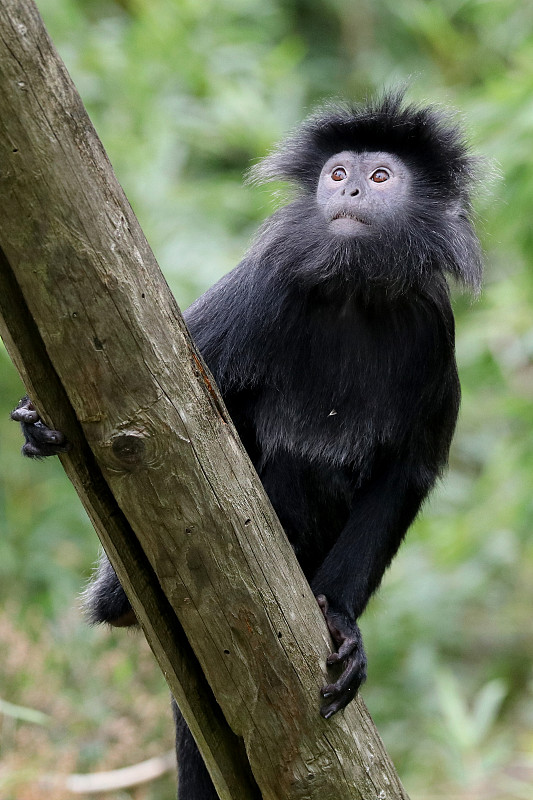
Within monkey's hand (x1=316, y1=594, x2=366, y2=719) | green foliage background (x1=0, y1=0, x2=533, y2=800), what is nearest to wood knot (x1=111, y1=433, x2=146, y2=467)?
monkey's hand (x1=316, y1=594, x2=366, y2=719)

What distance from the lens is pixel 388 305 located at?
2547mm

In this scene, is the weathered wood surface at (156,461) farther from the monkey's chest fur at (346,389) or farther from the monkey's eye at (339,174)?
the monkey's eye at (339,174)

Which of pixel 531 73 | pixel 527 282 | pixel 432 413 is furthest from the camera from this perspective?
pixel 527 282

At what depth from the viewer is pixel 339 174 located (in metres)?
2.58

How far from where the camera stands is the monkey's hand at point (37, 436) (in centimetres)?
184

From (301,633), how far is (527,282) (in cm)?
264

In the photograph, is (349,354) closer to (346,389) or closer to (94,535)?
(346,389)

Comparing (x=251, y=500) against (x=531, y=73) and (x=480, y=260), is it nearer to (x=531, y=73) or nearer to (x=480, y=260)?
(x=480, y=260)

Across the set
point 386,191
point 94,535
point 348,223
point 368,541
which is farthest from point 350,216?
point 94,535

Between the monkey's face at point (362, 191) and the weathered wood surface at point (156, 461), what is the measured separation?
0.79 meters

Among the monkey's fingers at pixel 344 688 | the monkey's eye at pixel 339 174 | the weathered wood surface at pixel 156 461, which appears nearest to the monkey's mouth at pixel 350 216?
the monkey's eye at pixel 339 174

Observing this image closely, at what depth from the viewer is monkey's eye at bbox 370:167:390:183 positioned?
255 centimetres

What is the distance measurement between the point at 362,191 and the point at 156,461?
1024 millimetres

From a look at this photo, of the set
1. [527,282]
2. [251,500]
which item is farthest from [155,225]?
[251,500]
